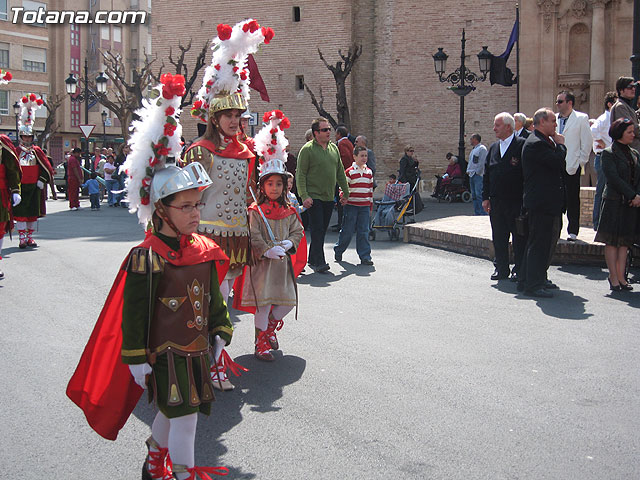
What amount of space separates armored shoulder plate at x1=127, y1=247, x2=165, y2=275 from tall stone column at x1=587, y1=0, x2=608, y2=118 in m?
25.2

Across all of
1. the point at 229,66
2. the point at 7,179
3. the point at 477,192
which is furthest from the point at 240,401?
the point at 477,192

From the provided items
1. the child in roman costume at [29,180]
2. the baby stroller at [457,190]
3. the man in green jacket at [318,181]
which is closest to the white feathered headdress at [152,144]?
the man in green jacket at [318,181]

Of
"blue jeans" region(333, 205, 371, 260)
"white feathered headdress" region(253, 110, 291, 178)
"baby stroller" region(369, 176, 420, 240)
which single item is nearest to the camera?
"white feathered headdress" region(253, 110, 291, 178)

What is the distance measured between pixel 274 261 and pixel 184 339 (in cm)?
273

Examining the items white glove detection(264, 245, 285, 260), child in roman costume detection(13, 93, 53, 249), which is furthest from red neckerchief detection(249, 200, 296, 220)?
child in roman costume detection(13, 93, 53, 249)

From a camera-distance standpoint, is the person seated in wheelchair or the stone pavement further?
the person seated in wheelchair

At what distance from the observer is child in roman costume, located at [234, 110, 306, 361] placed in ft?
21.7

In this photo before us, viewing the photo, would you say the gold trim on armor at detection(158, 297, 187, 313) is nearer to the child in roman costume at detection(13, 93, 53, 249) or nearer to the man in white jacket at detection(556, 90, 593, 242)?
the man in white jacket at detection(556, 90, 593, 242)

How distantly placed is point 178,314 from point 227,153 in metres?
2.51

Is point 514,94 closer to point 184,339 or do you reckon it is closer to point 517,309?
point 517,309

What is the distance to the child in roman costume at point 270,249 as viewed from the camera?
21.7 feet

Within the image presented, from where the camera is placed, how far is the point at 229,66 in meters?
6.51

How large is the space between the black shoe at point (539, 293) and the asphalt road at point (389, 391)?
193mm

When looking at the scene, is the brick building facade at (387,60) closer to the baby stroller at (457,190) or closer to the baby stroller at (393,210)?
the baby stroller at (457,190)
